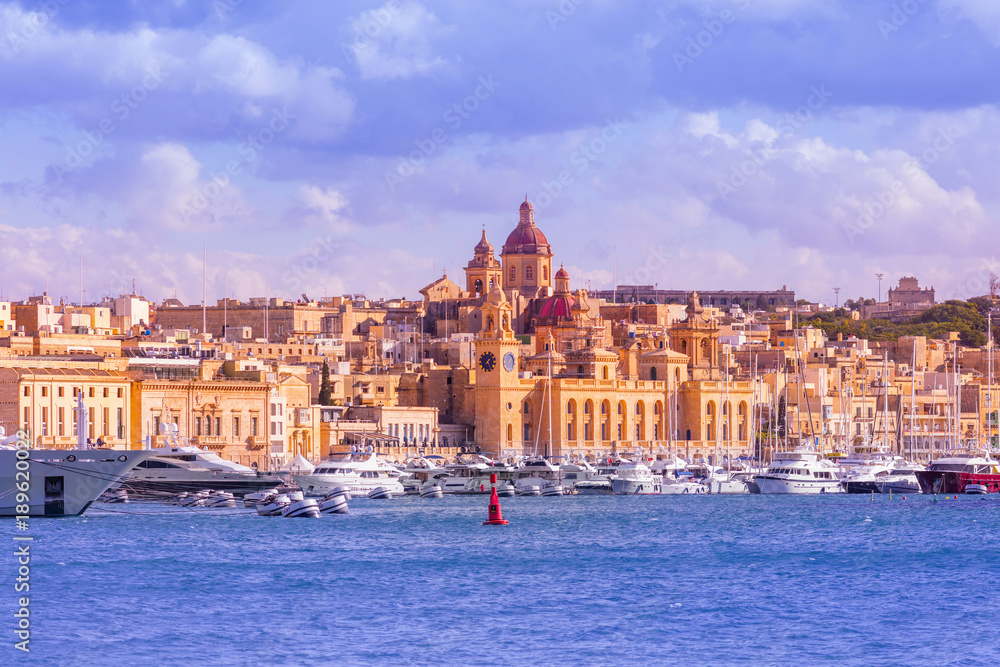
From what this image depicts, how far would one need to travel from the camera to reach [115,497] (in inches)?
2810

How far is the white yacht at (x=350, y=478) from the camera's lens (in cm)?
7944

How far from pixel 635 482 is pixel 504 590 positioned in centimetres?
4495

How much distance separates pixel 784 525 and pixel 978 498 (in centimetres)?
2120

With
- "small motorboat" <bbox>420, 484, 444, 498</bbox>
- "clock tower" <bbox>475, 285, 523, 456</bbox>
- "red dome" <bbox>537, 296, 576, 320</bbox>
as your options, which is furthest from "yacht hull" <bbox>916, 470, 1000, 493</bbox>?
"red dome" <bbox>537, 296, 576, 320</bbox>

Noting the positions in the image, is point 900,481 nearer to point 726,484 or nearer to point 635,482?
point 726,484

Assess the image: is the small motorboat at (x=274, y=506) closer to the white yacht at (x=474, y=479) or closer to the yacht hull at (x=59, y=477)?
the yacht hull at (x=59, y=477)


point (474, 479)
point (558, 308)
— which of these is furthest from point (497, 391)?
point (474, 479)

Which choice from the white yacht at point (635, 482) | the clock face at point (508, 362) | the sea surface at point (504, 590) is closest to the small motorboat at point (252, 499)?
the sea surface at point (504, 590)

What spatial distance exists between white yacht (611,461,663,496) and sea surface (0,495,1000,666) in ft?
63.9

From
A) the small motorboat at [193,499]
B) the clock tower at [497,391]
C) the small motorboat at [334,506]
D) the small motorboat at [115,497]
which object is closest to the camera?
the small motorboat at [334,506]

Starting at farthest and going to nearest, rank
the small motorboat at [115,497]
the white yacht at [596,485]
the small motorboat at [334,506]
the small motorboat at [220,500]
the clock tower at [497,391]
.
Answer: the clock tower at [497,391] → the white yacht at [596,485] → the small motorboat at [220,500] → the small motorboat at [115,497] → the small motorboat at [334,506]

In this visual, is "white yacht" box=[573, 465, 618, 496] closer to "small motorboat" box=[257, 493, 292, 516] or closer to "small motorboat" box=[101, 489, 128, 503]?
"small motorboat" box=[257, 493, 292, 516]

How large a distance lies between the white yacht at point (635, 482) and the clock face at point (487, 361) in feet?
83.9

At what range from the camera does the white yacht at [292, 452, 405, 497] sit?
7944 centimetres
